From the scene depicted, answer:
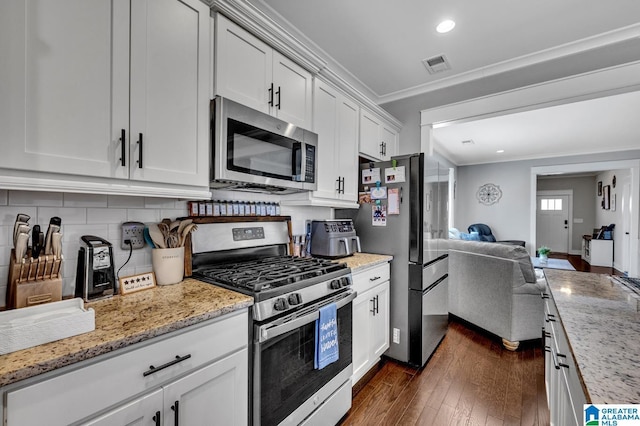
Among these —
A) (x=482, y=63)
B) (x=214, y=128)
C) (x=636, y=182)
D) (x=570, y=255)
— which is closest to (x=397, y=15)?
(x=482, y=63)

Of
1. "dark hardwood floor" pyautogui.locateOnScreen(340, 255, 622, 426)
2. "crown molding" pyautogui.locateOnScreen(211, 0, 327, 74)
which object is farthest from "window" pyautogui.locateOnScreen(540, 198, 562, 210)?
"crown molding" pyautogui.locateOnScreen(211, 0, 327, 74)

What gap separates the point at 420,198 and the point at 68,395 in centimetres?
228

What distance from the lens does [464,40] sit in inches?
91.7

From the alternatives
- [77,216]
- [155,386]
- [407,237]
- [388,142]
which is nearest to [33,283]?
[77,216]

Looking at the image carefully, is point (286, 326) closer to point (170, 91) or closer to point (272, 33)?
point (170, 91)

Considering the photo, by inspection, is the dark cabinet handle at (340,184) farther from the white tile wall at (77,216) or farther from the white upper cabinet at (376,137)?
the white tile wall at (77,216)

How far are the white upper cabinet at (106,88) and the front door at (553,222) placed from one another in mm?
11316

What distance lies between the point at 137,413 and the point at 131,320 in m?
0.28

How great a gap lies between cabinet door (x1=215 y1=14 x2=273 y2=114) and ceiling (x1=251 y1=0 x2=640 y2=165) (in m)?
0.56

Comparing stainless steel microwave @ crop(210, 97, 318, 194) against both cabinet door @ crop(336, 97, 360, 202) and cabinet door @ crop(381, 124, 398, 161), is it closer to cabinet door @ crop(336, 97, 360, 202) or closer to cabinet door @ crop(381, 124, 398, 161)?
cabinet door @ crop(336, 97, 360, 202)

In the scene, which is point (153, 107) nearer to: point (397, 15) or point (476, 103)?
point (397, 15)

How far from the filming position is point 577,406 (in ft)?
2.73

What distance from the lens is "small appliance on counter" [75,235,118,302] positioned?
3.92ft

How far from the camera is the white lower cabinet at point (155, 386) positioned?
2.48 ft
